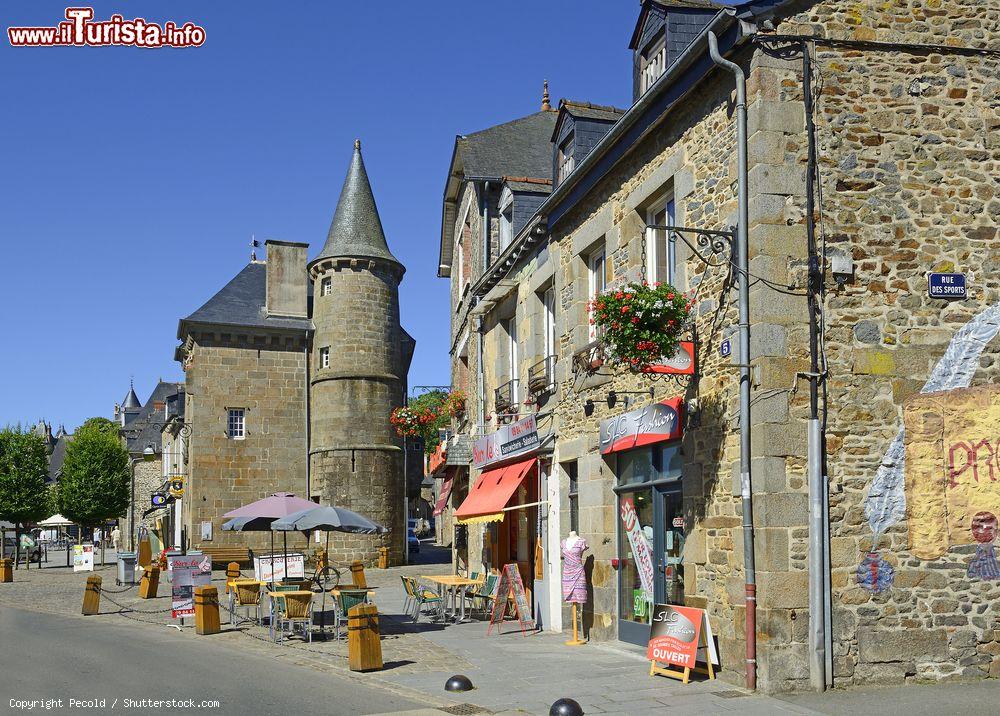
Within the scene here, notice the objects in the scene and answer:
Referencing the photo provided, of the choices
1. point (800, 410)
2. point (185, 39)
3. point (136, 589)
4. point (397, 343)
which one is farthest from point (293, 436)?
point (800, 410)

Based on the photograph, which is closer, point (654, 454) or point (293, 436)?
point (654, 454)

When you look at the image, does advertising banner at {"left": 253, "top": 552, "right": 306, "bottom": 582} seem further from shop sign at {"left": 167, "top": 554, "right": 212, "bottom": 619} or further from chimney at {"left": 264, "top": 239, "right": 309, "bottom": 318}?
chimney at {"left": 264, "top": 239, "right": 309, "bottom": 318}

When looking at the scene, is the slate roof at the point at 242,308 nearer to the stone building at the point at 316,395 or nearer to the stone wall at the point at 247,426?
the stone building at the point at 316,395

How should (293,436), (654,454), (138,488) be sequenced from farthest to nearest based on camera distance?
(138,488) < (293,436) < (654,454)

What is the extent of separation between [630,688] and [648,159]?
615 cm

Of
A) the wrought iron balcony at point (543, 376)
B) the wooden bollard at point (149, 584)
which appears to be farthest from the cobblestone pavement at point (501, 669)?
the wrought iron balcony at point (543, 376)

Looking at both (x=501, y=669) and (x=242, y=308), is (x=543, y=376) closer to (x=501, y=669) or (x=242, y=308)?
(x=501, y=669)

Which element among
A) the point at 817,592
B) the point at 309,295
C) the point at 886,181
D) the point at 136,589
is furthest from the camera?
the point at 309,295

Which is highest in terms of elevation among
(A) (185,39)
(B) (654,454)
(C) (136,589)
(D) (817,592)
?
(A) (185,39)

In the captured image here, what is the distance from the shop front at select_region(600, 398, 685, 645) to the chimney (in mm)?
25813

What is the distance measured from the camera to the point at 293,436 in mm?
35375

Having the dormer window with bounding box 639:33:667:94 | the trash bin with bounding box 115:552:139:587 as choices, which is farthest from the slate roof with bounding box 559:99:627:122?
the trash bin with bounding box 115:552:139:587

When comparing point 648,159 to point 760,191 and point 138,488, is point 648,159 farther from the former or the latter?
point 138,488

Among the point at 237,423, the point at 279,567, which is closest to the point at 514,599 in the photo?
the point at 279,567
